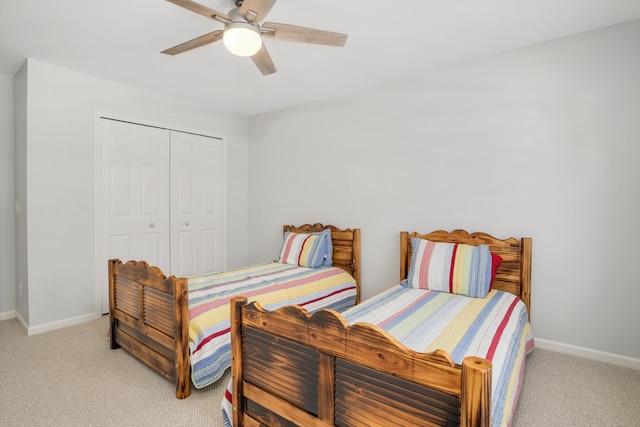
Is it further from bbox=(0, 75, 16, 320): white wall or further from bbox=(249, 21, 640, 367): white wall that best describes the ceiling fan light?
bbox=(0, 75, 16, 320): white wall

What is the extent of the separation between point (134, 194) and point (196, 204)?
2.47ft

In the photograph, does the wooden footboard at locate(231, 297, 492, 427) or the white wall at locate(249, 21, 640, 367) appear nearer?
the wooden footboard at locate(231, 297, 492, 427)

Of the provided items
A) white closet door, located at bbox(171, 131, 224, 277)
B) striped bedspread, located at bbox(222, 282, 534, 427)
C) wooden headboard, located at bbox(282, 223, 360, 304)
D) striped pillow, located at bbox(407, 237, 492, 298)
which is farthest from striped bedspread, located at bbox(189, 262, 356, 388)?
white closet door, located at bbox(171, 131, 224, 277)

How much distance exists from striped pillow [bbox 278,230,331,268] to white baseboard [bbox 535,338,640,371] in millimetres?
2050

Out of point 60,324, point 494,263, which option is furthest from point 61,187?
point 494,263

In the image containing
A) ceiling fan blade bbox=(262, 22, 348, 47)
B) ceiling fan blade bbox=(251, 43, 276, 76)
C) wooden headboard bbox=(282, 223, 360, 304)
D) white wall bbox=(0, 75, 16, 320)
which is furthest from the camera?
wooden headboard bbox=(282, 223, 360, 304)

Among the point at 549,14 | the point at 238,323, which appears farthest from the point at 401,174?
the point at 238,323

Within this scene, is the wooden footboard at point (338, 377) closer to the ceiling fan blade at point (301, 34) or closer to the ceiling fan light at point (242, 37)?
the ceiling fan light at point (242, 37)

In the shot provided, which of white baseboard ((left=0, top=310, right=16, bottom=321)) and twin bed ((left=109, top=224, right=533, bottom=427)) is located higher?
twin bed ((left=109, top=224, right=533, bottom=427))

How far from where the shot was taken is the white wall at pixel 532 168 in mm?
2330

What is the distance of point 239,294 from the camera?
243cm

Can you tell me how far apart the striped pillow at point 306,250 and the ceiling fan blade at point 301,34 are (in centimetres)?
205

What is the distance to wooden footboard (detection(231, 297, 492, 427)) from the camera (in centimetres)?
94

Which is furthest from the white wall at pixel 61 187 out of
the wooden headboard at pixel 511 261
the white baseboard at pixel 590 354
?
the white baseboard at pixel 590 354
